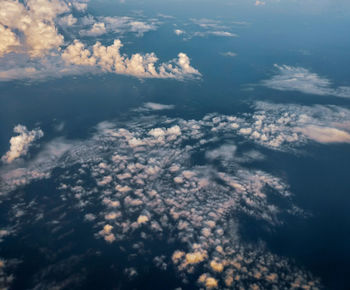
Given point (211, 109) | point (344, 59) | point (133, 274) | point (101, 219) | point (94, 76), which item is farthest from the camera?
point (344, 59)

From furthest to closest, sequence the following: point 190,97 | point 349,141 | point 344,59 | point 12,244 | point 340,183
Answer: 1. point 344,59
2. point 190,97
3. point 349,141
4. point 340,183
5. point 12,244

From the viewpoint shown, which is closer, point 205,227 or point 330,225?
point 205,227

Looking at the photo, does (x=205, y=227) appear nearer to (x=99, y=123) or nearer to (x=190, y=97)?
(x=99, y=123)

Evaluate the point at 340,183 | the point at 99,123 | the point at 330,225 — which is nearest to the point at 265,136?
the point at 340,183

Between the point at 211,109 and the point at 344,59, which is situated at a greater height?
the point at 344,59

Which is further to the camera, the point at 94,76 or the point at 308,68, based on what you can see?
the point at 308,68

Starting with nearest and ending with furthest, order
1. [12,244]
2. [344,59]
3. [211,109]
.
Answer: [12,244] → [211,109] → [344,59]

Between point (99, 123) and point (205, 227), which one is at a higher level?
point (205, 227)

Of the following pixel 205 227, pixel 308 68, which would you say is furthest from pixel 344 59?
pixel 205 227

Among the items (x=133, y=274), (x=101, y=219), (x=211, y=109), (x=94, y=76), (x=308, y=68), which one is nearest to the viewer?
(x=133, y=274)

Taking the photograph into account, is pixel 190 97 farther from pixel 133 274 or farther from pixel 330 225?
pixel 133 274
